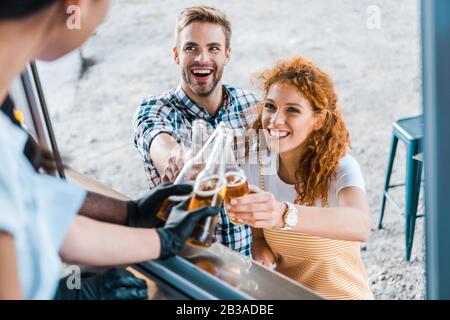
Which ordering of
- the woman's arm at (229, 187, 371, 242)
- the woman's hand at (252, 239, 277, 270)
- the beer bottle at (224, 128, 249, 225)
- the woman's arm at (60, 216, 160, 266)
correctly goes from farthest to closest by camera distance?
the woman's hand at (252, 239, 277, 270) < the woman's arm at (229, 187, 371, 242) < the beer bottle at (224, 128, 249, 225) < the woman's arm at (60, 216, 160, 266)

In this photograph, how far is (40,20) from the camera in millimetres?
985

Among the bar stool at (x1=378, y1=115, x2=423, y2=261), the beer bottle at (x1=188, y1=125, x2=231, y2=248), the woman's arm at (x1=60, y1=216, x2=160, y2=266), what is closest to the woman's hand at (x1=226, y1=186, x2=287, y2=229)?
the beer bottle at (x1=188, y1=125, x2=231, y2=248)

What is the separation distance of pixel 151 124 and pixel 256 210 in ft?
2.07

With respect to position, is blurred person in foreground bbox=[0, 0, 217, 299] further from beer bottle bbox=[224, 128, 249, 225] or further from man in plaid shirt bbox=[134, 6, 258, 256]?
man in plaid shirt bbox=[134, 6, 258, 256]

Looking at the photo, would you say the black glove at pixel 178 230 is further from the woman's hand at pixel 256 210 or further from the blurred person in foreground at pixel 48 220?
the woman's hand at pixel 256 210

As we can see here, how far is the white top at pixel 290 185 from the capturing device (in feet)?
6.42

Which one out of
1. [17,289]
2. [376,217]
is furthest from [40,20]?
[376,217]

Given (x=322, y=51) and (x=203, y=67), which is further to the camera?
(x=322, y=51)

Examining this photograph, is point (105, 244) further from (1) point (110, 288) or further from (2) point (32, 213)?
(2) point (32, 213)

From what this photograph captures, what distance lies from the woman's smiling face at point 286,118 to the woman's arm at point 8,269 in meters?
1.23

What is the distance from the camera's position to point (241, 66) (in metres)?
4.71

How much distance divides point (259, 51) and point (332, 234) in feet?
10.3

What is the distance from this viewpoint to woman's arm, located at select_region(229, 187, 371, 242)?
169 centimetres
